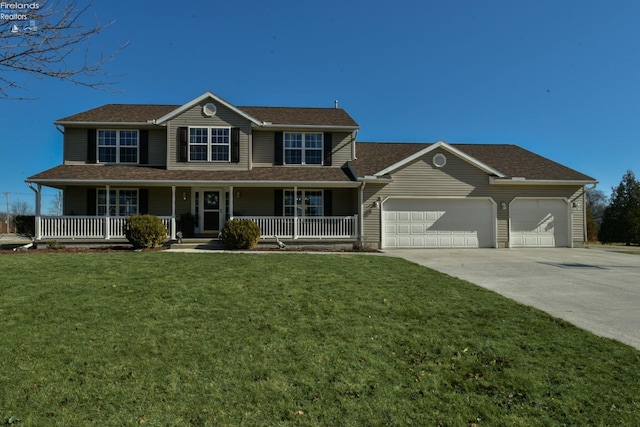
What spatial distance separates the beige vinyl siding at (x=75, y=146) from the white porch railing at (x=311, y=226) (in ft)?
27.3

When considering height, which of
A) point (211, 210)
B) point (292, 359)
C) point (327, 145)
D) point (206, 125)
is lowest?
point (292, 359)

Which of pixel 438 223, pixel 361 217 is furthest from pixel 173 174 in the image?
pixel 438 223

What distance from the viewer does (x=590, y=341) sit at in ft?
15.1

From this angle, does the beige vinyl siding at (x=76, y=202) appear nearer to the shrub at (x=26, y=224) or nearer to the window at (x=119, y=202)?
the window at (x=119, y=202)

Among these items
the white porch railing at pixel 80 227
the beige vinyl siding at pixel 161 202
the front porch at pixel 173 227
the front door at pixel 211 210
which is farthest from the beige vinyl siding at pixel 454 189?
the beige vinyl siding at pixel 161 202

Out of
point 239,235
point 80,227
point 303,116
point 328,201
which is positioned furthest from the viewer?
point 303,116

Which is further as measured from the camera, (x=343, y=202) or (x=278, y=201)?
(x=343, y=202)

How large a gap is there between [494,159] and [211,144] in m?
14.2

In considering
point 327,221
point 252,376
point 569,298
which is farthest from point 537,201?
point 252,376

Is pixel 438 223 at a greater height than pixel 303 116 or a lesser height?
lesser

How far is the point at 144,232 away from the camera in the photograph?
13430 millimetres

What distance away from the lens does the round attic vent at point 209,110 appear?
1648cm

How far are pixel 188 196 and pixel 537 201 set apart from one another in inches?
639

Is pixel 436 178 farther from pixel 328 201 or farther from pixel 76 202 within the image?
pixel 76 202
